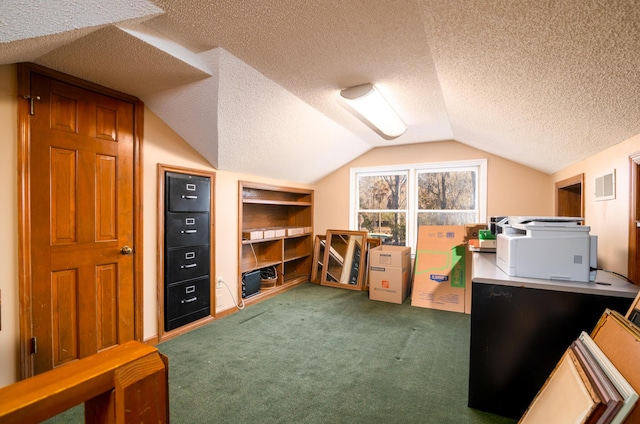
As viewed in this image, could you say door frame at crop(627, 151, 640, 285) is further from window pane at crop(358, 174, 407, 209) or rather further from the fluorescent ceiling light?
window pane at crop(358, 174, 407, 209)

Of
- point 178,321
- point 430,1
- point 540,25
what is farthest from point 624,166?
point 178,321

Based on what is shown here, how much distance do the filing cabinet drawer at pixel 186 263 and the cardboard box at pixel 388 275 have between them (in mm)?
2120

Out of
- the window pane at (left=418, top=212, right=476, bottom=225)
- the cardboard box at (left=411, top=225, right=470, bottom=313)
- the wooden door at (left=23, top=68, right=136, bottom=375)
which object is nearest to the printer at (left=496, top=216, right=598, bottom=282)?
the cardboard box at (left=411, top=225, right=470, bottom=313)

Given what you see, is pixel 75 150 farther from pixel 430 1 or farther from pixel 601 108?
pixel 601 108

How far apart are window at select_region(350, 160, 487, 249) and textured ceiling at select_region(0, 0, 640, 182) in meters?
1.24

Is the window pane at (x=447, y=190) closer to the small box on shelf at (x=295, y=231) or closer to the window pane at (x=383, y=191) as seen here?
the window pane at (x=383, y=191)

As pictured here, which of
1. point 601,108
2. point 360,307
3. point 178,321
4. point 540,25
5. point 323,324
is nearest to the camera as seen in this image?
point 540,25

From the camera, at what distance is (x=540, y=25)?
1.19 metres

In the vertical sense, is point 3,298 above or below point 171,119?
below

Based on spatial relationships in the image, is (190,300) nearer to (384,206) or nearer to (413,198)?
(384,206)

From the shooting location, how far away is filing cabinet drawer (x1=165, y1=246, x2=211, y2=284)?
280 cm

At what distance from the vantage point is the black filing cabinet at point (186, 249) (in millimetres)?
2785

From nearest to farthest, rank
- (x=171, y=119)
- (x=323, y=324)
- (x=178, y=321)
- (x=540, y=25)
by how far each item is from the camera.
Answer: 1. (x=540, y=25)
2. (x=171, y=119)
3. (x=178, y=321)
4. (x=323, y=324)

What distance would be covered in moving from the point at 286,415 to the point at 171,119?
2.49m
